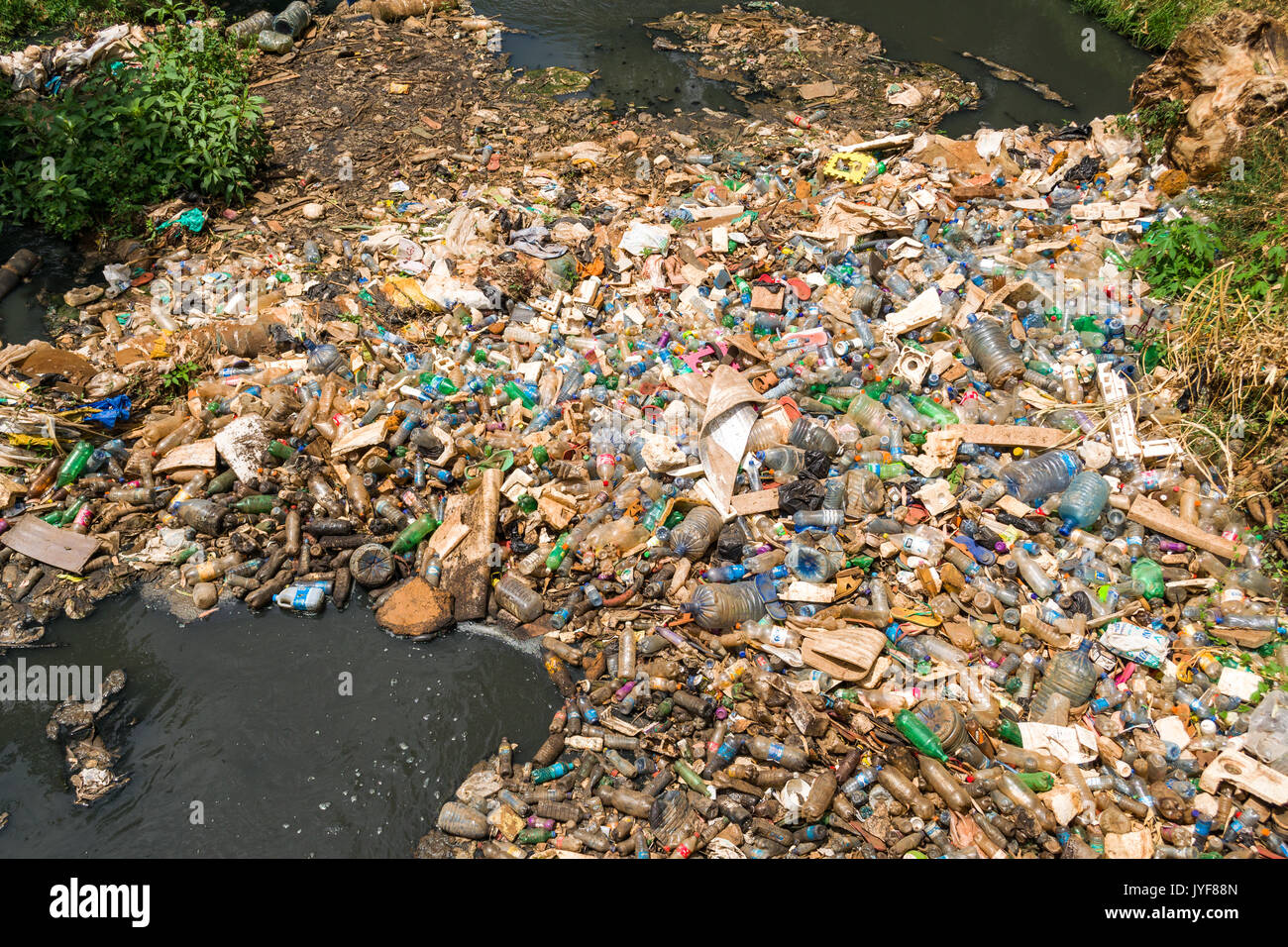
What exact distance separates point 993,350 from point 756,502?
2.73m

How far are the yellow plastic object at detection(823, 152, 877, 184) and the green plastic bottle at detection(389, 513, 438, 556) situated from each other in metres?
6.30

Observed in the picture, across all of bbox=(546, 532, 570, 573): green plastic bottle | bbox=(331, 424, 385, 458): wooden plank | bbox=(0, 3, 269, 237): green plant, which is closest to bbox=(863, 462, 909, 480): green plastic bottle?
bbox=(546, 532, 570, 573): green plastic bottle

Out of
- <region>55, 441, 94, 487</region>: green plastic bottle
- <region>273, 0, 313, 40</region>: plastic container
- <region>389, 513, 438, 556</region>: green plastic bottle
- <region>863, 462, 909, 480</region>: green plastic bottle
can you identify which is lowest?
<region>55, 441, 94, 487</region>: green plastic bottle

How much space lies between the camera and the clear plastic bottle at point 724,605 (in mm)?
4820

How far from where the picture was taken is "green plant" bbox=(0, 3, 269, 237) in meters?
7.71

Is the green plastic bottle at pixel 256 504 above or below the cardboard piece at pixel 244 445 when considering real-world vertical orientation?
below

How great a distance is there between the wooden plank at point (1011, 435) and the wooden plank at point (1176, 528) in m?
0.70

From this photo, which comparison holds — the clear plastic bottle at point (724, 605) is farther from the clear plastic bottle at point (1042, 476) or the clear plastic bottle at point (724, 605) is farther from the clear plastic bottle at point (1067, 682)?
the clear plastic bottle at point (1042, 476)

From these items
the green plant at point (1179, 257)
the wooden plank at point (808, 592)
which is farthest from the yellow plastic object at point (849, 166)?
the wooden plank at point (808, 592)

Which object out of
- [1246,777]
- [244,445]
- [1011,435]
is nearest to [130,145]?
[244,445]

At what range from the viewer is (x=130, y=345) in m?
6.61

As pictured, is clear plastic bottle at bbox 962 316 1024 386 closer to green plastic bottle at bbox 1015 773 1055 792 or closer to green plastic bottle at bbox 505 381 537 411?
green plastic bottle at bbox 1015 773 1055 792
